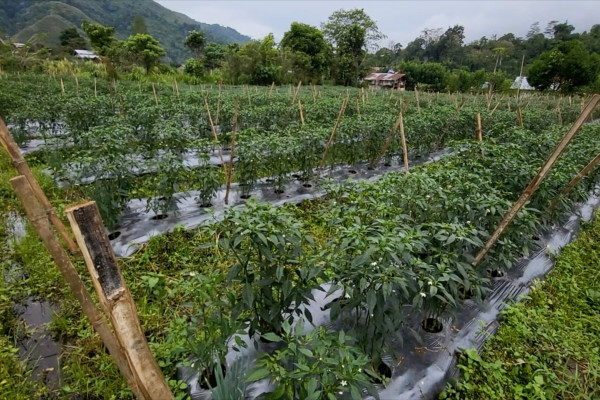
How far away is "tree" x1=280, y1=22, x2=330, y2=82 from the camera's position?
3048 cm

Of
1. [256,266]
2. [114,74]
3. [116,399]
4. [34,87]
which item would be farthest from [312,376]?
[114,74]

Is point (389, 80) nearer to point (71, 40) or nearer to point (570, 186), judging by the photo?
point (71, 40)

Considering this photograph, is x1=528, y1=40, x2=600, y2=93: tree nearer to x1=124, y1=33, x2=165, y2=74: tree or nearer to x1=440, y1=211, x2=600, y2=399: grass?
x1=440, y1=211, x2=600, y2=399: grass

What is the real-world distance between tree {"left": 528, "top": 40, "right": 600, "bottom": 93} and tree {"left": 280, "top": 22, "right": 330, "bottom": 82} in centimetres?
1751

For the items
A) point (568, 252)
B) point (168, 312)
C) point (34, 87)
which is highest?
point (34, 87)

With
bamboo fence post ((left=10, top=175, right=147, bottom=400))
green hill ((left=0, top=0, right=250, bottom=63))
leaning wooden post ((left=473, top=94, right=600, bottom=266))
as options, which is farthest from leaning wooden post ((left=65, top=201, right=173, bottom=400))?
green hill ((left=0, top=0, right=250, bottom=63))

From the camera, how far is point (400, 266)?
1.88 meters

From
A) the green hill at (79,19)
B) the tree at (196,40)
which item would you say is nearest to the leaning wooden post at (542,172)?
the tree at (196,40)

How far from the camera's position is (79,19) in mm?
65375

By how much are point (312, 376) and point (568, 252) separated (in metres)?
4.04

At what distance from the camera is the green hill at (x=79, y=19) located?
55.9 m

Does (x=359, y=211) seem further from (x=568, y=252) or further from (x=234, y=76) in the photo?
(x=234, y=76)

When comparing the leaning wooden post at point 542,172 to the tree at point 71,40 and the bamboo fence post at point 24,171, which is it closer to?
the bamboo fence post at point 24,171

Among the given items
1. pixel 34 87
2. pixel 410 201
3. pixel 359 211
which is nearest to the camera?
pixel 359 211
